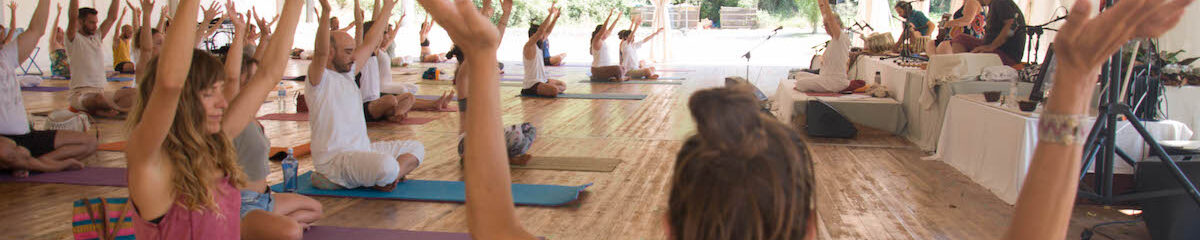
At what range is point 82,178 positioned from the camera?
14.1ft

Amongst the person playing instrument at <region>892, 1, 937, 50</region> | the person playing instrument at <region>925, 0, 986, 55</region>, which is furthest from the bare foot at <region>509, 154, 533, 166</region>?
the person playing instrument at <region>892, 1, 937, 50</region>

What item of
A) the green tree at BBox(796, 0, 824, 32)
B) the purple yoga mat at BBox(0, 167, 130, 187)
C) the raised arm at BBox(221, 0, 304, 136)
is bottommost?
the purple yoga mat at BBox(0, 167, 130, 187)

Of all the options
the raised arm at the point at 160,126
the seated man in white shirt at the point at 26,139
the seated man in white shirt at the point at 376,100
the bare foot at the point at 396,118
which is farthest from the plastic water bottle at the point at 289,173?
the bare foot at the point at 396,118

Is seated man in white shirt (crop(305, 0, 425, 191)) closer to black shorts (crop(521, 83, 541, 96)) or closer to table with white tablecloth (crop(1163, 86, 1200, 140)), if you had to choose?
table with white tablecloth (crop(1163, 86, 1200, 140))

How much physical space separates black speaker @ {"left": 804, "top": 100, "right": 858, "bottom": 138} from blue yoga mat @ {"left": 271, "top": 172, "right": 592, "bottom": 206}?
2757 mm

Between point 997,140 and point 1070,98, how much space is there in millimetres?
3936

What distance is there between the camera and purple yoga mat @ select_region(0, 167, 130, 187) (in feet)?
13.7

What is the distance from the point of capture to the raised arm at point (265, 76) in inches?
84.6

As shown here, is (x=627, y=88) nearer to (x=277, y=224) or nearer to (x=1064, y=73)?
(x=277, y=224)

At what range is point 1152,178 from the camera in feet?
10.8

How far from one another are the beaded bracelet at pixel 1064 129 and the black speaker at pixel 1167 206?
2.80 m

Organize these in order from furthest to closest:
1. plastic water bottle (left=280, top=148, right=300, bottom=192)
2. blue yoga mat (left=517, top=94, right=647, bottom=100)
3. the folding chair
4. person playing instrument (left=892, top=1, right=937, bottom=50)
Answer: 1. the folding chair
2. blue yoga mat (left=517, top=94, right=647, bottom=100)
3. person playing instrument (left=892, top=1, right=937, bottom=50)
4. plastic water bottle (left=280, top=148, right=300, bottom=192)

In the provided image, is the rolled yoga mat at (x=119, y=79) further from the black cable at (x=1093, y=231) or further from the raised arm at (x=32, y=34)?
the black cable at (x=1093, y=231)

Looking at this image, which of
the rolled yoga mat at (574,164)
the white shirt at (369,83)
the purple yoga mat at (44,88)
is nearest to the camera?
the rolled yoga mat at (574,164)
